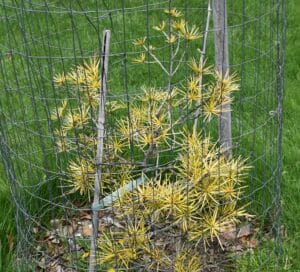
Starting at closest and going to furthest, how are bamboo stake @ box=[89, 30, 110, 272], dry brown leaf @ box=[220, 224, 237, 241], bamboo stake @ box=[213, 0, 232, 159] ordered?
1. bamboo stake @ box=[89, 30, 110, 272]
2. bamboo stake @ box=[213, 0, 232, 159]
3. dry brown leaf @ box=[220, 224, 237, 241]

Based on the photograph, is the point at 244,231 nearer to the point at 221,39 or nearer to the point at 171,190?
the point at 171,190

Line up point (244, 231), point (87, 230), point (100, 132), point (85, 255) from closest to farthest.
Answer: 1. point (100, 132)
2. point (85, 255)
3. point (244, 231)
4. point (87, 230)

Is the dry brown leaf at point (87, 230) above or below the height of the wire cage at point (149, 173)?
below

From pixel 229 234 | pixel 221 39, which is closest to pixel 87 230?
pixel 229 234

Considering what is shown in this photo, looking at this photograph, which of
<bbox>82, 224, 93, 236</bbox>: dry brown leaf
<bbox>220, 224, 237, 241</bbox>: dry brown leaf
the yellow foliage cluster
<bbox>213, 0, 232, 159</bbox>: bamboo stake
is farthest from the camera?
<bbox>82, 224, 93, 236</bbox>: dry brown leaf

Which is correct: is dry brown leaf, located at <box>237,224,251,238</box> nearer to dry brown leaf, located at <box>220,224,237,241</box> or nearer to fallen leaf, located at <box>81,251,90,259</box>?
dry brown leaf, located at <box>220,224,237,241</box>

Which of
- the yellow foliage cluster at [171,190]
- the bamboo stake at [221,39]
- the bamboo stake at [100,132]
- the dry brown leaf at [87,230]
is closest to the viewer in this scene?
the bamboo stake at [100,132]

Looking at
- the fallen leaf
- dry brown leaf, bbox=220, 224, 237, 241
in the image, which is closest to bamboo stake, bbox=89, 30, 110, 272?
the fallen leaf

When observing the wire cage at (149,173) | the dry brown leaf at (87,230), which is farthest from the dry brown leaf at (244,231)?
the dry brown leaf at (87,230)

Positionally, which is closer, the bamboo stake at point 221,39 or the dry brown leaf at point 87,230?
the bamboo stake at point 221,39

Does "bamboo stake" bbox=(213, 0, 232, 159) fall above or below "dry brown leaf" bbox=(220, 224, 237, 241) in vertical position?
above

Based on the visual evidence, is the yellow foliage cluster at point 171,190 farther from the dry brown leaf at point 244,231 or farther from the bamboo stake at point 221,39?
the dry brown leaf at point 244,231

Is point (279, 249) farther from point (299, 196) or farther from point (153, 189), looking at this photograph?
point (153, 189)

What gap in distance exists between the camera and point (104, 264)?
235 centimetres
